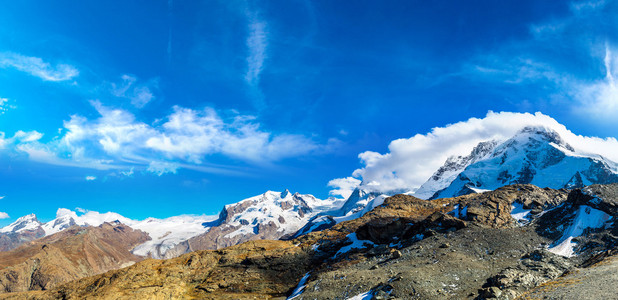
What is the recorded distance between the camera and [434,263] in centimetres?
5416

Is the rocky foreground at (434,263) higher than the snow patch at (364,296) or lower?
higher

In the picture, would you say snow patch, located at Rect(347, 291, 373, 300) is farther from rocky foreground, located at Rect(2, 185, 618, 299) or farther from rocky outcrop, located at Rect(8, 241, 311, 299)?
rocky outcrop, located at Rect(8, 241, 311, 299)

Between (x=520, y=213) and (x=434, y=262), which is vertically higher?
(x=520, y=213)

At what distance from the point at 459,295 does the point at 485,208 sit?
146 feet

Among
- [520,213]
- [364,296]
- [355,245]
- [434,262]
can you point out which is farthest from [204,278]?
[520,213]

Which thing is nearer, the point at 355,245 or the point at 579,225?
the point at 579,225

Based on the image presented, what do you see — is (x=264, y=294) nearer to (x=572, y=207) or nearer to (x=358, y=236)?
(x=358, y=236)

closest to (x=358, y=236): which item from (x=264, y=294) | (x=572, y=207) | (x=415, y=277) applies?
(x=264, y=294)

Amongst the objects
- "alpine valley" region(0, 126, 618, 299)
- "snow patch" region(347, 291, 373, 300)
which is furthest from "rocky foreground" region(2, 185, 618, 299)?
"snow patch" region(347, 291, 373, 300)

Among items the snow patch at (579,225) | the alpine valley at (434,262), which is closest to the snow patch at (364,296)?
the alpine valley at (434,262)

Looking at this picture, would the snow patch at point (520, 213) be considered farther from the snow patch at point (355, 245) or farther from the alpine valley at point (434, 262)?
the snow patch at point (355, 245)

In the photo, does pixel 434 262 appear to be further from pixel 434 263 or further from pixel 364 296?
pixel 364 296

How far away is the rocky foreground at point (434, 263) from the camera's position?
43.5 meters

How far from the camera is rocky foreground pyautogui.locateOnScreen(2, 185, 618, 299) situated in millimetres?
43481
